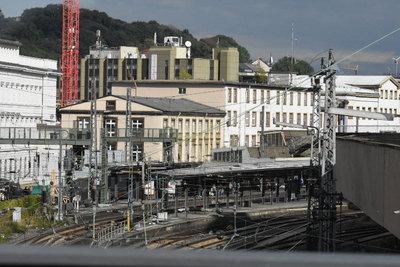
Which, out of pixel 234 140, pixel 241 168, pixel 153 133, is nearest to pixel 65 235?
pixel 241 168

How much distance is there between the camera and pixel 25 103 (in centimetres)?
5762

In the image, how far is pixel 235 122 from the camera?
58.8 metres

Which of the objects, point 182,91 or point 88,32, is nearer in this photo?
point 182,91

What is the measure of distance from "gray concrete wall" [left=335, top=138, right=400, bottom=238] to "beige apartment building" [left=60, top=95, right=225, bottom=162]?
24632 mm

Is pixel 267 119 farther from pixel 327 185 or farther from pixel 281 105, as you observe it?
pixel 327 185

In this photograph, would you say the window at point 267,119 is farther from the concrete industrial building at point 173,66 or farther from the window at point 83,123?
the window at point 83,123

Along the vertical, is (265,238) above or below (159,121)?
below

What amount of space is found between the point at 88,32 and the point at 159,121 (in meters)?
98.6

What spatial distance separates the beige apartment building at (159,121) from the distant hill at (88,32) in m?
55.5

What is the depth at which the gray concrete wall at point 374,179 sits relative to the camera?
15.3 meters

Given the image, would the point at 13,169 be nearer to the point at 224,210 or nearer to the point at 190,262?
the point at 224,210

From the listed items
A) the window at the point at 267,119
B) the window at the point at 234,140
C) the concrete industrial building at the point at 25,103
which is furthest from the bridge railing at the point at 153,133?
the window at the point at 267,119

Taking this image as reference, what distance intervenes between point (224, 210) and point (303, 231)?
560 centimetres

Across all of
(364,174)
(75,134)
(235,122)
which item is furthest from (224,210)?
(235,122)
